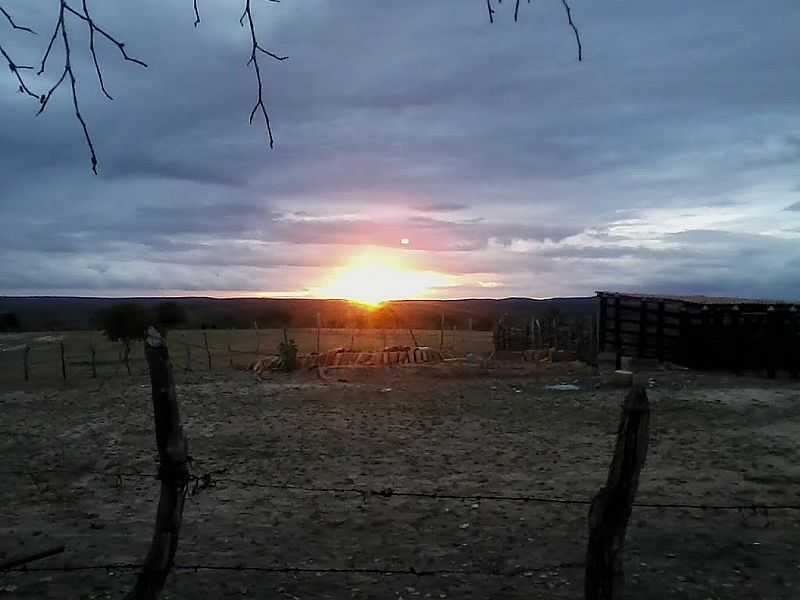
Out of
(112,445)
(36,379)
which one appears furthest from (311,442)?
(36,379)

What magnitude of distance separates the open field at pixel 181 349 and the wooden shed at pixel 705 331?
590cm

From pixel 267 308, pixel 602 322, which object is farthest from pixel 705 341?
pixel 267 308

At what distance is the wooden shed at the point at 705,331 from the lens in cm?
2127

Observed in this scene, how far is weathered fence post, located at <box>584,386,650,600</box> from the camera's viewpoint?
367 cm

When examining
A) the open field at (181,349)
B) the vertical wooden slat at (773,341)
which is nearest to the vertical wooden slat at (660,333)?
the vertical wooden slat at (773,341)

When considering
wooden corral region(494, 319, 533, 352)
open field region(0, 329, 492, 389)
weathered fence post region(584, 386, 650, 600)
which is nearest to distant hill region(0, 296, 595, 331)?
open field region(0, 329, 492, 389)

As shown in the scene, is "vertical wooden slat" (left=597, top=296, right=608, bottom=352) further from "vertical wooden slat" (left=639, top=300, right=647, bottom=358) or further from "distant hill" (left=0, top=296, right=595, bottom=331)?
"distant hill" (left=0, top=296, right=595, bottom=331)

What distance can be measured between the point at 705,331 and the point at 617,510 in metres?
20.1

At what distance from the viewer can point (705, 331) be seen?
22.4 m

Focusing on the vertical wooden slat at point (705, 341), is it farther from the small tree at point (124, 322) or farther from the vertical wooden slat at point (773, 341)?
the small tree at point (124, 322)

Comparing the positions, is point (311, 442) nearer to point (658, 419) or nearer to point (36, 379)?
point (658, 419)

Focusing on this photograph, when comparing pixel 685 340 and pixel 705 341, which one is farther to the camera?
pixel 685 340

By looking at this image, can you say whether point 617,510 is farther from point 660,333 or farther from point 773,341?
point 660,333

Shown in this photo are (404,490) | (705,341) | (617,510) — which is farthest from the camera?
(705,341)
